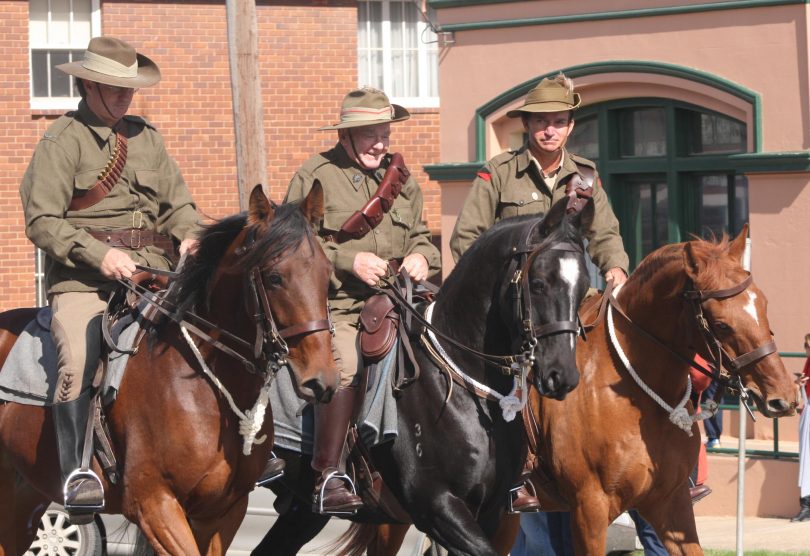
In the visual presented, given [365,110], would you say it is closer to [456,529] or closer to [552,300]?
[552,300]

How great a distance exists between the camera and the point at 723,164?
15.0 meters

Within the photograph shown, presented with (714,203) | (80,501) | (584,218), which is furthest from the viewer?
(714,203)

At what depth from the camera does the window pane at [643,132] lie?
15578 mm

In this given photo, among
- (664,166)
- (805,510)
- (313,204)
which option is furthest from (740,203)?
(313,204)

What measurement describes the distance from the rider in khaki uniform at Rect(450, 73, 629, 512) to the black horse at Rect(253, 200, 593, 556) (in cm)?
100

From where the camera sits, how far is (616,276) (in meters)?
8.50

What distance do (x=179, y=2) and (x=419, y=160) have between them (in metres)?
3.88

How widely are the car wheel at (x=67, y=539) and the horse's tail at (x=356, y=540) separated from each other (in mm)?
2746

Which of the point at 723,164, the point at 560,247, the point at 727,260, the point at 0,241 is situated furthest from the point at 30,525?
the point at 0,241

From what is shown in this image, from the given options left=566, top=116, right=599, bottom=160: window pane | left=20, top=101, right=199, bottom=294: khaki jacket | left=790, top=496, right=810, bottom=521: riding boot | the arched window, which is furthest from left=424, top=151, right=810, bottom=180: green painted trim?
left=20, top=101, right=199, bottom=294: khaki jacket

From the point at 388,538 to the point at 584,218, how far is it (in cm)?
225

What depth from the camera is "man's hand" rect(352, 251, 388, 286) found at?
7680 mm

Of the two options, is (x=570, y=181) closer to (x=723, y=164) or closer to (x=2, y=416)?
(x=2, y=416)

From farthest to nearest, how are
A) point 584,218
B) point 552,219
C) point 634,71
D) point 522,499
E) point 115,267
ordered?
point 634,71, point 522,499, point 584,218, point 115,267, point 552,219
